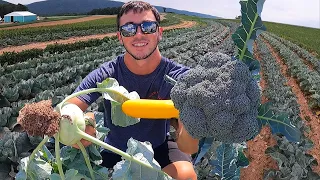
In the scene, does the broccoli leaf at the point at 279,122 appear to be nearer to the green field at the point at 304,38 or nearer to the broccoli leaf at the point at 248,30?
the broccoli leaf at the point at 248,30

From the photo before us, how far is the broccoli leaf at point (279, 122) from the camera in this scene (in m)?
1.67

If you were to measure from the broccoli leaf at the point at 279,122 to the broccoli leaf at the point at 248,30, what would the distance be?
188 mm

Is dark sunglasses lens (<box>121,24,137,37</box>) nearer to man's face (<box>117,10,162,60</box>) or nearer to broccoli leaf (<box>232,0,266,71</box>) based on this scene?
man's face (<box>117,10,162,60</box>)

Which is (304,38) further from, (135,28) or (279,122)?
(279,122)

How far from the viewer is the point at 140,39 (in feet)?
7.89

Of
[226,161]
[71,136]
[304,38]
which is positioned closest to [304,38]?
[304,38]

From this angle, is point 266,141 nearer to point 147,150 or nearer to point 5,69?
point 147,150

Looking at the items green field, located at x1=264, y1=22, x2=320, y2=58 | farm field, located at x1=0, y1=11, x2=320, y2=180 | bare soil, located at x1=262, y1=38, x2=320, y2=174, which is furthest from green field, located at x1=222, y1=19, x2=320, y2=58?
farm field, located at x1=0, y1=11, x2=320, y2=180

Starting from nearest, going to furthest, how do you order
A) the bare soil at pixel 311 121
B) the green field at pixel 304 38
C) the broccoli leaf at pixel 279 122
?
the broccoli leaf at pixel 279 122 < the bare soil at pixel 311 121 < the green field at pixel 304 38

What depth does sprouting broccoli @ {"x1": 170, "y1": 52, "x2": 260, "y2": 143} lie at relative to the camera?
1548 mm

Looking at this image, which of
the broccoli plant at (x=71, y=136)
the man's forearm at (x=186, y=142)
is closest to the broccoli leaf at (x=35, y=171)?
the broccoli plant at (x=71, y=136)

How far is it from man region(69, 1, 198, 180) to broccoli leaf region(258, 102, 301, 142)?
0.85 meters

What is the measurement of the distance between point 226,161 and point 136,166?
0.63 meters

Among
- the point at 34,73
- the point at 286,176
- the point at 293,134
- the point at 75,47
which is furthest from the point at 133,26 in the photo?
the point at 75,47
